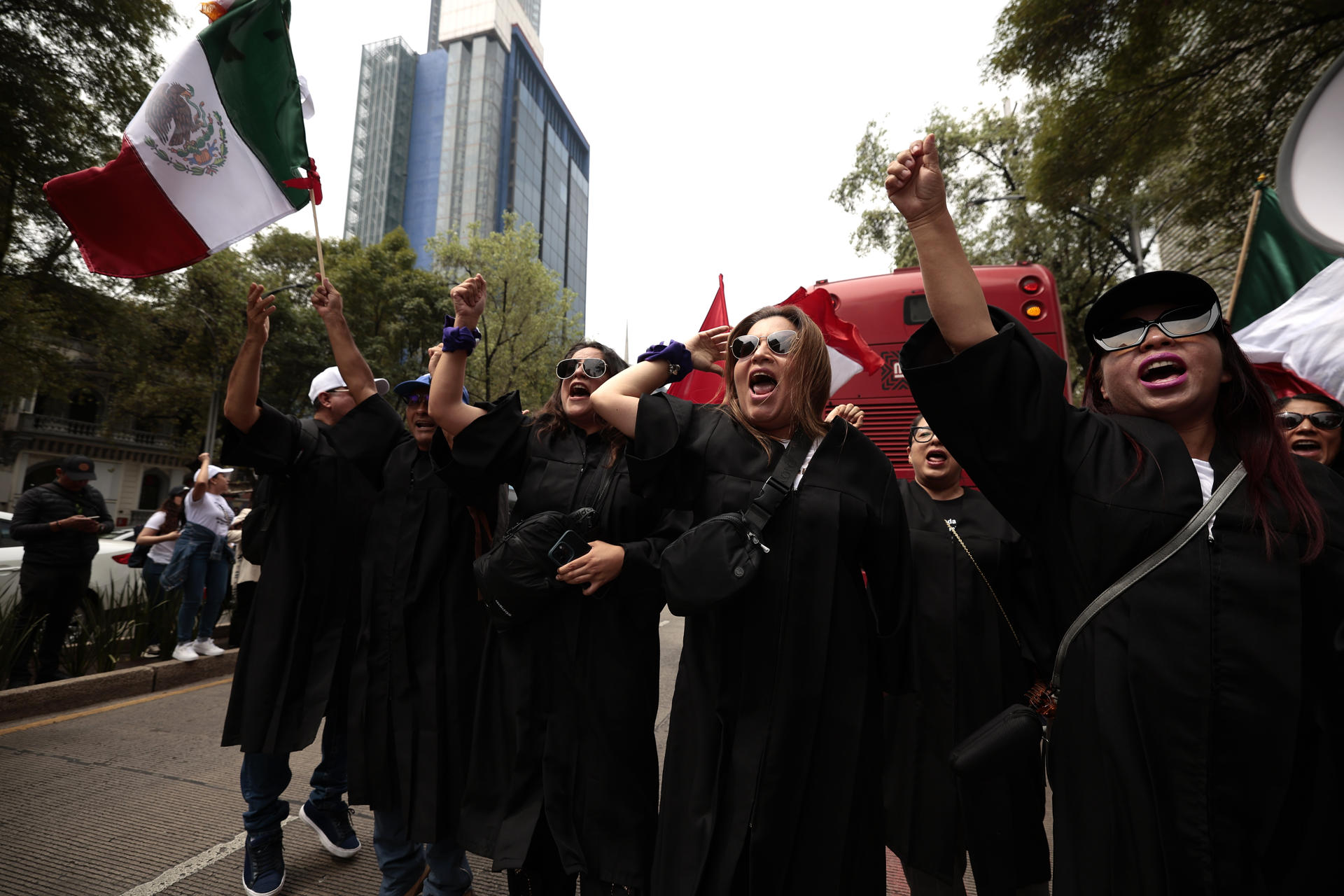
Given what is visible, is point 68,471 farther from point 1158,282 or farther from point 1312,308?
point 1312,308

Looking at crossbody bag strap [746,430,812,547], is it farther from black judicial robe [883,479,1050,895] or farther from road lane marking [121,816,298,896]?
road lane marking [121,816,298,896]

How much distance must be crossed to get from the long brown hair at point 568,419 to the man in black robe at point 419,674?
1.06 feet

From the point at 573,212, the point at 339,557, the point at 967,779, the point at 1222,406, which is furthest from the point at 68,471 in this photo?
the point at 573,212

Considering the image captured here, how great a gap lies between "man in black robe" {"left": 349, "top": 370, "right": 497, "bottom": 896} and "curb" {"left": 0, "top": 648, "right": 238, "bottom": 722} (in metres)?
3.16

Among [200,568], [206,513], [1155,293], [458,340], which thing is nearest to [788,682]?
[1155,293]

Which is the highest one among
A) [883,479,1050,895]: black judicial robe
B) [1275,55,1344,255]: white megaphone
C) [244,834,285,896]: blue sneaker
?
[1275,55,1344,255]: white megaphone

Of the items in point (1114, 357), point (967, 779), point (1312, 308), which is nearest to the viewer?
point (967, 779)

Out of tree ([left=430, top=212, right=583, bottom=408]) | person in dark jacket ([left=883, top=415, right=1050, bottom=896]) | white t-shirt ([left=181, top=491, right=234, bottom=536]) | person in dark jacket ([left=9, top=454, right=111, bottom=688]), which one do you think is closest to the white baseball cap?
person in dark jacket ([left=883, top=415, right=1050, bottom=896])

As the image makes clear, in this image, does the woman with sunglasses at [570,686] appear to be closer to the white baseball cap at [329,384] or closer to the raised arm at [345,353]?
the raised arm at [345,353]

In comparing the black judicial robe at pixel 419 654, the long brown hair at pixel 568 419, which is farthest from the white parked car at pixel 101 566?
the long brown hair at pixel 568 419

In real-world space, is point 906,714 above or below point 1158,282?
below

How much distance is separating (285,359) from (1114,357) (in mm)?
26990

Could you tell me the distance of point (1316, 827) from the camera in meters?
1.35

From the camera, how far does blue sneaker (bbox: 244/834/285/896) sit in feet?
9.60
